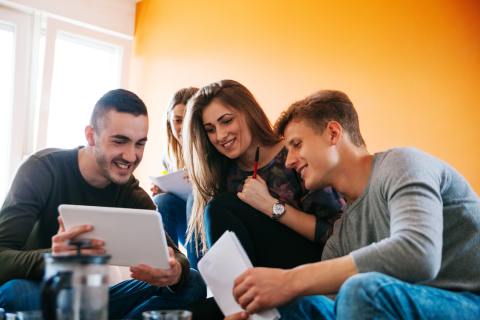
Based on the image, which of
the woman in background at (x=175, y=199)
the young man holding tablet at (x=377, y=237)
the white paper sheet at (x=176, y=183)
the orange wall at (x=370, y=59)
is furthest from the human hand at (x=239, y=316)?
the orange wall at (x=370, y=59)

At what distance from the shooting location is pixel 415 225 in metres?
1.08

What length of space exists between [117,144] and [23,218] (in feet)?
1.19

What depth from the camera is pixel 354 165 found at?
1455 millimetres

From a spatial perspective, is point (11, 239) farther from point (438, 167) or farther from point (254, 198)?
point (438, 167)

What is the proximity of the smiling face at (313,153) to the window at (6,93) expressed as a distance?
297 centimetres

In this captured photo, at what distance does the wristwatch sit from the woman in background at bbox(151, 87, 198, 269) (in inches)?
22.6

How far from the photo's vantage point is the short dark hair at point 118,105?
178cm

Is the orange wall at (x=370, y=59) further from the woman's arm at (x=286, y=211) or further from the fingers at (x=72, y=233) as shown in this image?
the fingers at (x=72, y=233)

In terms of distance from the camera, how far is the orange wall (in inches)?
93.0

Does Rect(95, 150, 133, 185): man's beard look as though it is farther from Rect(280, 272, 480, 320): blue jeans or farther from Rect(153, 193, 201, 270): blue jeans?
Rect(280, 272, 480, 320): blue jeans

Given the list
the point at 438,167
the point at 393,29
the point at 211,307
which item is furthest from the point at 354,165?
the point at 393,29

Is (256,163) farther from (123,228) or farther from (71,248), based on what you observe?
(71,248)

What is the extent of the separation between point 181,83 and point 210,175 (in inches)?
90.0

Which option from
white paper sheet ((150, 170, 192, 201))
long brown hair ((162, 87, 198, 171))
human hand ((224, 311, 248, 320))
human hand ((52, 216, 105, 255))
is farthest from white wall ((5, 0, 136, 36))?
human hand ((224, 311, 248, 320))
